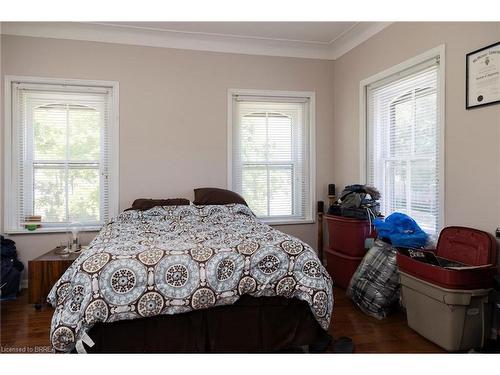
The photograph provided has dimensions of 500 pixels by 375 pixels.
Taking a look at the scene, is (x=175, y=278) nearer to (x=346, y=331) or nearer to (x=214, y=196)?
(x=346, y=331)

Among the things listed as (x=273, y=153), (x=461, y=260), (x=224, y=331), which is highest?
(x=273, y=153)

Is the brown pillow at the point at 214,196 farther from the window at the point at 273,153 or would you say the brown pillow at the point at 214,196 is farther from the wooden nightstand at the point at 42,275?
the wooden nightstand at the point at 42,275

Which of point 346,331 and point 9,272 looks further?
point 9,272

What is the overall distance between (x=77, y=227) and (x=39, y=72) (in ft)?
5.44

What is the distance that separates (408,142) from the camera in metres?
3.15

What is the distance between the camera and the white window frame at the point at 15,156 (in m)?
3.42

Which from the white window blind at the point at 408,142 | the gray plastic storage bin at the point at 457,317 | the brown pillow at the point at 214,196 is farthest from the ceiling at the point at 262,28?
the gray plastic storage bin at the point at 457,317

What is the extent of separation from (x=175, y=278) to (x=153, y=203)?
1737 mm

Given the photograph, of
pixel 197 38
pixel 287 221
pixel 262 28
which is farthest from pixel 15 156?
pixel 287 221

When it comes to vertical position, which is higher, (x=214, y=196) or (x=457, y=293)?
(x=214, y=196)

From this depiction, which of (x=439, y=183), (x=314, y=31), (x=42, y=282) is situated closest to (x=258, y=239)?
(x=439, y=183)

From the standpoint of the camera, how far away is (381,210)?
11.7 feet

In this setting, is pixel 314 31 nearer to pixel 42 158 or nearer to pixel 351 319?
pixel 351 319

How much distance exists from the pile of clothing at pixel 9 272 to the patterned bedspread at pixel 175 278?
1514 millimetres
